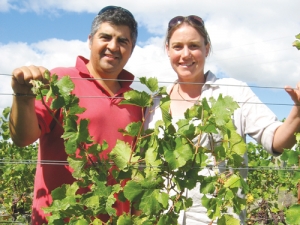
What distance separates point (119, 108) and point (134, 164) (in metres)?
0.54

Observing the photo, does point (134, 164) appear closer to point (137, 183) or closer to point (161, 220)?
point (137, 183)

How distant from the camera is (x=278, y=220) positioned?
5.29m

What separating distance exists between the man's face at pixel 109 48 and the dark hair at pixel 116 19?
0.02m

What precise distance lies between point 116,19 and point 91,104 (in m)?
0.48

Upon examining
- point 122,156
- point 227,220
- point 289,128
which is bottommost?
point 227,220

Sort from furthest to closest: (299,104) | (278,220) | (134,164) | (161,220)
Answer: (278,220) → (299,104) → (134,164) → (161,220)

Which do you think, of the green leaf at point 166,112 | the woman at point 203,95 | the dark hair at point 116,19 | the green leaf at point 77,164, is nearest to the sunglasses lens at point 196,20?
the woman at point 203,95

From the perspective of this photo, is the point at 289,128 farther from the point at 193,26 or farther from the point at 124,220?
the point at 124,220

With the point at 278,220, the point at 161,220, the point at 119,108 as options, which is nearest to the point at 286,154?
the point at 161,220

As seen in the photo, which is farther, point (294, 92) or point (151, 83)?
point (294, 92)

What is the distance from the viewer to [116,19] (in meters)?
2.28

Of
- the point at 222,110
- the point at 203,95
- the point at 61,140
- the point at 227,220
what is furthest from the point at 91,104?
the point at 227,220

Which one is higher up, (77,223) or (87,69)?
(87,69)

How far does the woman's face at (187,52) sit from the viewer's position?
2316 mm
